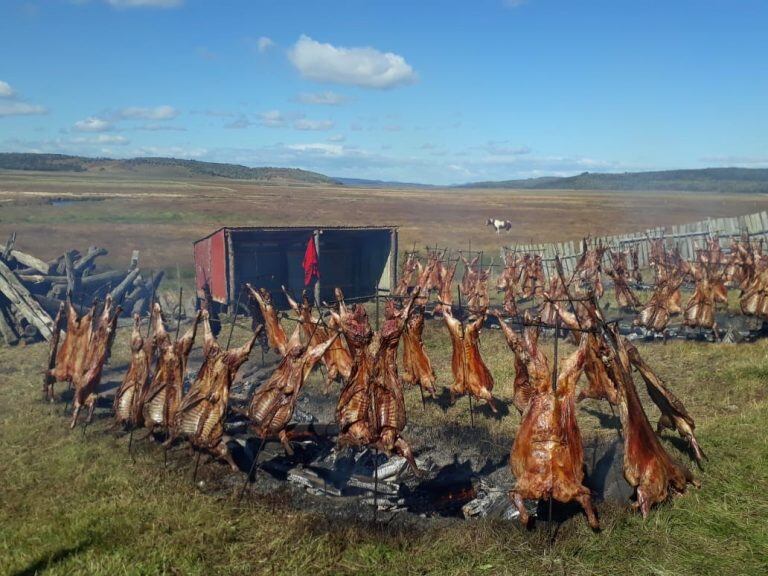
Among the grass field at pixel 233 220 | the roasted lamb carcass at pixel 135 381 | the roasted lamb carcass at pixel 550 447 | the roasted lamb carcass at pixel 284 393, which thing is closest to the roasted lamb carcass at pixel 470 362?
the roasted lamb carcass at pixel 284 393

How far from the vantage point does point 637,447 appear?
6.36 meters

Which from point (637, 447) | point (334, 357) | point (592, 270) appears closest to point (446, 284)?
point (592, 270)

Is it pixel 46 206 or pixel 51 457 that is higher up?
pixel 46 206

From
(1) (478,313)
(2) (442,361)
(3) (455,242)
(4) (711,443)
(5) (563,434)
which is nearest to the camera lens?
(5) (563,434)

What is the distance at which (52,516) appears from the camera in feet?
22.2

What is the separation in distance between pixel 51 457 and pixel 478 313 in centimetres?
665

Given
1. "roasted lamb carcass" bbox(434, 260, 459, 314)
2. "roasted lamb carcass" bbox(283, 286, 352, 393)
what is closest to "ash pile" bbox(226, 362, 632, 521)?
"roasted lamb carcass" bbox(283, 286, 352, 393)

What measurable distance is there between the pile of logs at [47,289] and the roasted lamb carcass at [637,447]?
12450 mm

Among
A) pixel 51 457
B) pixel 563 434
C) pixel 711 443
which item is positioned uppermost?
pixel 563 434

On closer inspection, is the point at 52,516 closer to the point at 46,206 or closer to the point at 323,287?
the point at 323,287

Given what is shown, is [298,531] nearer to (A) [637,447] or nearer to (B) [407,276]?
(A) [637,447]

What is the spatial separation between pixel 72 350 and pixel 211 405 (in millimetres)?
4309

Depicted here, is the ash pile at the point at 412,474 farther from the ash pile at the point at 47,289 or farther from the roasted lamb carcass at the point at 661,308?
the ash pile at the point at 47,289

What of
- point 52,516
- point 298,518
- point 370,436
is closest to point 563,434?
point 370,436
